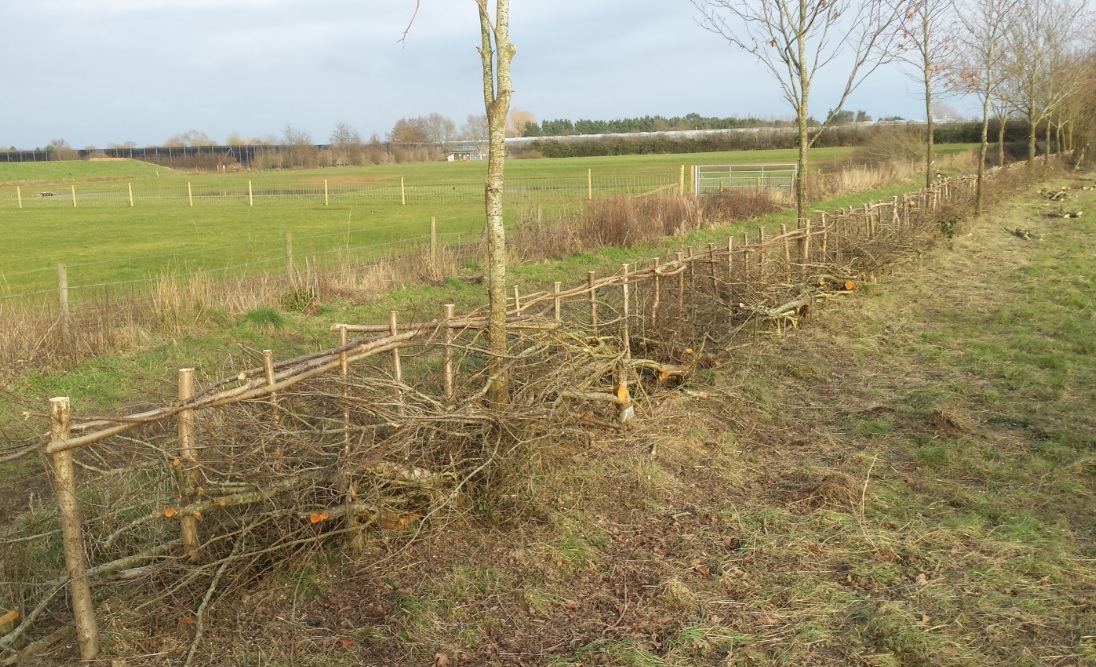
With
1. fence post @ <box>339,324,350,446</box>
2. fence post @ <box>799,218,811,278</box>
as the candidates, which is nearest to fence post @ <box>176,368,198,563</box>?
fence post @ <box>339,324,350,446</box>

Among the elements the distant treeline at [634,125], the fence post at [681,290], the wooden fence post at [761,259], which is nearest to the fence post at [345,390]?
the fence post at [681,290]

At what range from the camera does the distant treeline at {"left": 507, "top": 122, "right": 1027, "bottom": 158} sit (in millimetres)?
56750

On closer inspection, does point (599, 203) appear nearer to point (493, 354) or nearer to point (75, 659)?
point (493, 354)

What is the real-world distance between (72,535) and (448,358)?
2095 millimetres

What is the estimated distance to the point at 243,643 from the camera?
12.3ft

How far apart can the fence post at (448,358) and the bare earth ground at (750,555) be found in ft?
2.06

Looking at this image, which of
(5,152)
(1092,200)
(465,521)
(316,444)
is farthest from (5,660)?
(5,152)

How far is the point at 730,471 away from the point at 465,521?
6.38 feet

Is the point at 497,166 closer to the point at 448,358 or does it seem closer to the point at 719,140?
the point at 448,358

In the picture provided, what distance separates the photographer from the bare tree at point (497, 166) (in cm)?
471

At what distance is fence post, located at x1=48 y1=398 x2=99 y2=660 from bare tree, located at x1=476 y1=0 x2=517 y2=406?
2.17 meters

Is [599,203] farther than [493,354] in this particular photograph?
Yes

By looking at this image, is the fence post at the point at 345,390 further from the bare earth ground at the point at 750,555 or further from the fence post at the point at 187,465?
the fence post at the point at 187,465

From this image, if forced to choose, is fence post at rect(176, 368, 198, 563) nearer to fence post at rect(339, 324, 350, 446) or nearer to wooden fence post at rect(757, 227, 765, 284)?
fence post at rect(339, 324, 350, 446)
